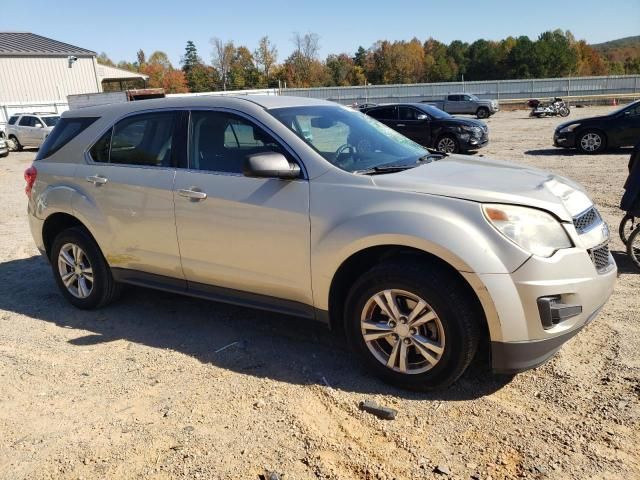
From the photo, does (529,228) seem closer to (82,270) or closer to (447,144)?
(82,270)

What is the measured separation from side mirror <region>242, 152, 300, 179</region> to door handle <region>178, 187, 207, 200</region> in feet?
1.76

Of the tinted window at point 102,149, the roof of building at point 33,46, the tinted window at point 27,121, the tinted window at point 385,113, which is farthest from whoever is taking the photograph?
the roof of building at point 33,46

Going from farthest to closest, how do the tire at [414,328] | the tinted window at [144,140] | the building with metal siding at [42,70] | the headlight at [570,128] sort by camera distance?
the building with metal siding at [42,70]
the headlight at [570,128]
the tinted window at [144,140]
the tire at [414,328]

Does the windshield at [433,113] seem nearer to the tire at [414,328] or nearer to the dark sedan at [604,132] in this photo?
the dark sedan at [604,132]

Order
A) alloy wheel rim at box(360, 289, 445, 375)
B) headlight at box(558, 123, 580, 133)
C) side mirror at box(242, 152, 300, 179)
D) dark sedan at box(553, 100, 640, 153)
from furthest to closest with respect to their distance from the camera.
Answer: headlight at box(558, 123, 580, 133) < dark sedan at box(553, 100, 640, 153) < side mirror at box(242, 152, 300, 179) < alloy wheel rim at box(360, 289, 445, 375)

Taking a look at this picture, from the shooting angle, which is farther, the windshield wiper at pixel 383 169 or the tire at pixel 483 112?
the tire at pixel 483 112

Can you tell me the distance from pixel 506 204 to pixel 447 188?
36cm

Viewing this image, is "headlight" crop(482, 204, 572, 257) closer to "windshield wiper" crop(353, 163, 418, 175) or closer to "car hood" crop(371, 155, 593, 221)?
"car hood" crop(371, 155, 593, 221)

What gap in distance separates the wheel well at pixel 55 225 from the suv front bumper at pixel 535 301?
380 cm

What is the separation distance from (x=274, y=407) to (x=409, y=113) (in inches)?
566

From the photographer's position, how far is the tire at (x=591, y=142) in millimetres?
14734

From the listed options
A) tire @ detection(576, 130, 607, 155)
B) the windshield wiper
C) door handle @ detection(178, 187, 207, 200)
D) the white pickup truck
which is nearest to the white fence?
the white pickup truck

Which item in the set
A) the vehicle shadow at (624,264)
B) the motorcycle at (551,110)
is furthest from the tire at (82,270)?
the motorcycle at (551,110)

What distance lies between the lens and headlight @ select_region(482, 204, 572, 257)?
306cm
